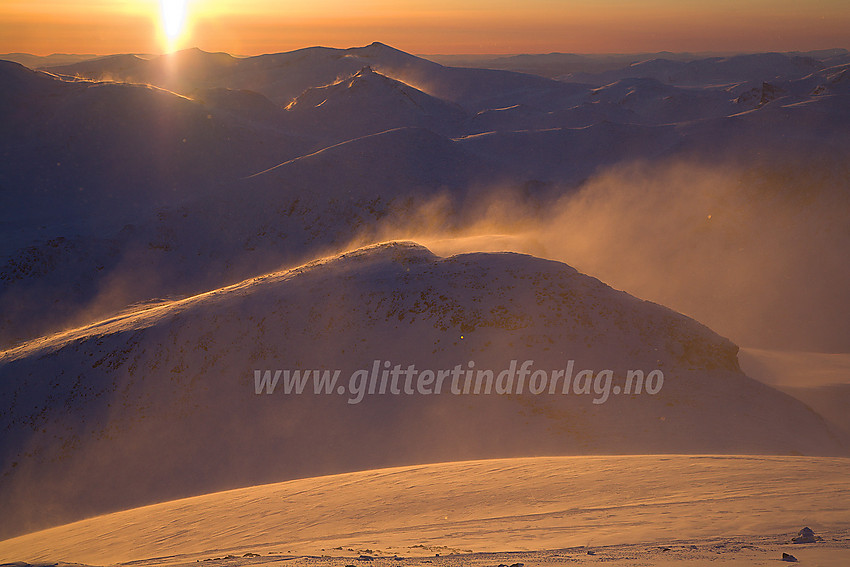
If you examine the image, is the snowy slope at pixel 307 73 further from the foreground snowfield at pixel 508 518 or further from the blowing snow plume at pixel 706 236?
the foreground snowfield at pixel 508 518

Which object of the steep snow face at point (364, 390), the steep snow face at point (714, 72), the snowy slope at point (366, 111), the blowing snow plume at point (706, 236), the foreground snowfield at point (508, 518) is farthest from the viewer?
the steep snow face at point (714, 72)

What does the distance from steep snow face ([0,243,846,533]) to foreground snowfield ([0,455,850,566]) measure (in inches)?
112

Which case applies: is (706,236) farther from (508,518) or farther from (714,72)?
(714,72)

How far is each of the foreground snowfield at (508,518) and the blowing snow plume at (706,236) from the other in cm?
1725

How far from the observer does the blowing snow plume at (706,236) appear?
33.2 m

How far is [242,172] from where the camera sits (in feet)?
185

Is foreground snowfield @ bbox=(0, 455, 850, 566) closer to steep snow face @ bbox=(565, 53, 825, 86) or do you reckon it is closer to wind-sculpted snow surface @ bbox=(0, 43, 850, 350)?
wind-sculpted snow surface @ bbox=(0, 43, 850, 350)

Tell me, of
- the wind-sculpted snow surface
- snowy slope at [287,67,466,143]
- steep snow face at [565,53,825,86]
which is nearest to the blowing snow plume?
the wind-sculpted snow surface

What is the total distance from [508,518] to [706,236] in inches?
1462

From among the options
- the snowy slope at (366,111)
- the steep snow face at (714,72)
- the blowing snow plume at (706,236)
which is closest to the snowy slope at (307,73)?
the snowy slope at (366,111)

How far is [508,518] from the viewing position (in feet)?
30.0

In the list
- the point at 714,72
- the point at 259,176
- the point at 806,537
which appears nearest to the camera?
the point at 806,537

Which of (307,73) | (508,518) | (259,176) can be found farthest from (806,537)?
(307,73)

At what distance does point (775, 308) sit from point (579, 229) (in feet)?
46.3
